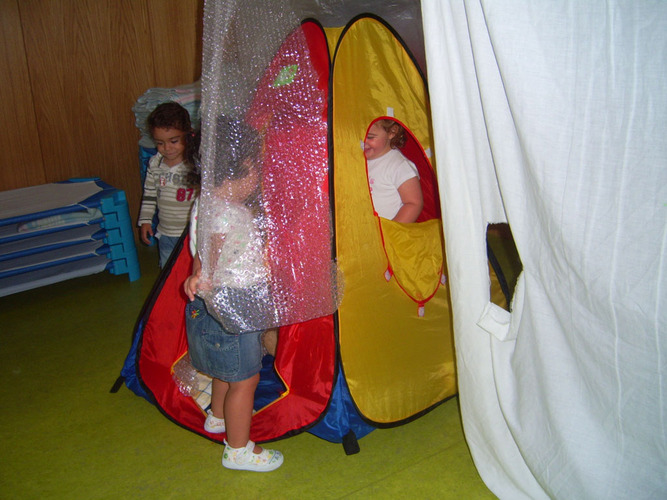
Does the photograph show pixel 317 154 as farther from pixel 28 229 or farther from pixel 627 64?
pixel 28 229

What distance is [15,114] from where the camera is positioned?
257cm

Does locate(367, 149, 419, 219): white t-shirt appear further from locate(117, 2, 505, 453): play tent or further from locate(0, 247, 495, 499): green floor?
locate(0, 247, 495, 499): green floor

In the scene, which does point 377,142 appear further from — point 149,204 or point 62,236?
point 62,236

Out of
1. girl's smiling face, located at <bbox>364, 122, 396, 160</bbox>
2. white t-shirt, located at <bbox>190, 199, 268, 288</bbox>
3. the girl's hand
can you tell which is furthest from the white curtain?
the girl's hand

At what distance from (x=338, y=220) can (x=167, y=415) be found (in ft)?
2.36

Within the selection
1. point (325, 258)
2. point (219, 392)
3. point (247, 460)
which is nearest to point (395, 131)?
point (325, 258)

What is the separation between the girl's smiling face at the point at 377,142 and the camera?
155 centimetres

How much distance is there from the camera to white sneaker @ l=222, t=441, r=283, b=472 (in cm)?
130

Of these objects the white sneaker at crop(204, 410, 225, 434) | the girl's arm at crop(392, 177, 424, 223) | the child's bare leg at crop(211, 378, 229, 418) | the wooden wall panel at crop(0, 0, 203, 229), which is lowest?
the white sneaker at crop(204, 410, 225, 434)

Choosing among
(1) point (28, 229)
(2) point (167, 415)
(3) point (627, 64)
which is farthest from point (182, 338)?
(3) point (627, 64)

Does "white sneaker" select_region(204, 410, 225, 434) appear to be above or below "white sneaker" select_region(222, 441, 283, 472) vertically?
above

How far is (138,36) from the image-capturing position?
279 centimetres

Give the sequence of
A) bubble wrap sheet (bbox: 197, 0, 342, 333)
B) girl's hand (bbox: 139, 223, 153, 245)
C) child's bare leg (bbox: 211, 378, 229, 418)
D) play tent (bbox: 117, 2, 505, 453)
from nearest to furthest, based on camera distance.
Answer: bubble wrap sheet (bbox: 197, 0, 342, 333), play tent (bbox: 117, 2, 505, 453), child's bare leg (bbox: 211, 378, 229, 418), girl's hand (bbox: 139, 223, 153, 245)

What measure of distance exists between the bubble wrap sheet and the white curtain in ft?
0.95
